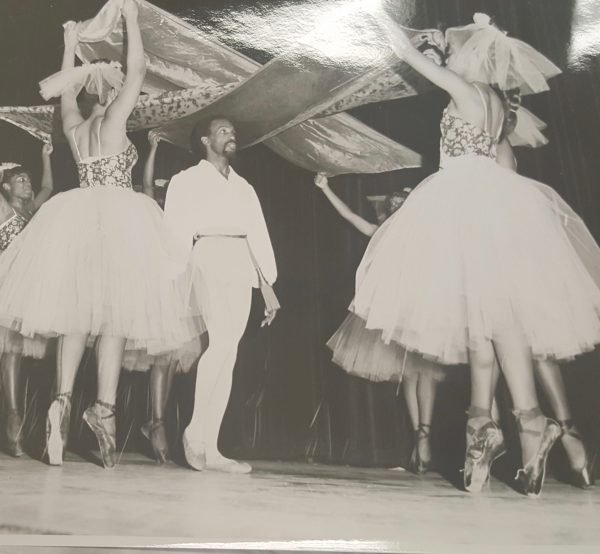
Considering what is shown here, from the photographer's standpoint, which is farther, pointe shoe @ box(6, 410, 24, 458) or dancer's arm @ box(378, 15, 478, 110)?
dancer's arm @ box(378, 15, 478, 110)

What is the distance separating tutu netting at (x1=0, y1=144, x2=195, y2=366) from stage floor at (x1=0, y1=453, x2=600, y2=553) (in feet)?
1.51

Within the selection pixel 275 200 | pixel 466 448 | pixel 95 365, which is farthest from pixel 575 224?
pixel 95 365

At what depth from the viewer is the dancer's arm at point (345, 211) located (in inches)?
95.8

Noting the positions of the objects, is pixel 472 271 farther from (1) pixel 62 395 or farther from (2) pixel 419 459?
(1) pixel 62 395

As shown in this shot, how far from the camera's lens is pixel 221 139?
2.55 m

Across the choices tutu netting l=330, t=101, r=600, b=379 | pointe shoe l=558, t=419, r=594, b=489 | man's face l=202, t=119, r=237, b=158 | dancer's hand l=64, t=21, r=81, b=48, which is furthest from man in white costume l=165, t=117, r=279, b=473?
pointe shoe l=558, t=419, r=594, b=489

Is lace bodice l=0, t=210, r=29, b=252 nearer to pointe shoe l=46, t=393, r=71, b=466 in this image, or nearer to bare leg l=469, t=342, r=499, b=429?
pointe shoe l=46, t=393, r=71, b=466

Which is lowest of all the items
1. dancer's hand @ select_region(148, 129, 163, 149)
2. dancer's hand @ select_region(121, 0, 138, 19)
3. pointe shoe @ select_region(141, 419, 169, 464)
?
pointe shoe @ select_region(141, 419, 169, 464)

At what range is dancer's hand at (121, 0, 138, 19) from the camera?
266 centimetres

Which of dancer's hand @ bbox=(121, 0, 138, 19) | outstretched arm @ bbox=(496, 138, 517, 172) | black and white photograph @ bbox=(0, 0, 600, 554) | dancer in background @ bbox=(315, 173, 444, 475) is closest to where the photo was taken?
black and white photograph @ bbox=(0, 0, 600, 554)

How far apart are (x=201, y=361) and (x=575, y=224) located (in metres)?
1.30

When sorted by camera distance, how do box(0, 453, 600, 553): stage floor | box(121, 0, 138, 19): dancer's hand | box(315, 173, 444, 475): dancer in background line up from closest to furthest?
box(0, 453, 600, 553): stage floor, box(315, 173, 444, 475): dancer in background, box(121, 0, 138, 19): dancer's hand

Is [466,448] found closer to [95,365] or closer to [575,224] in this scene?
[575,224]

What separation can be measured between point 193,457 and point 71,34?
1.61 meters
